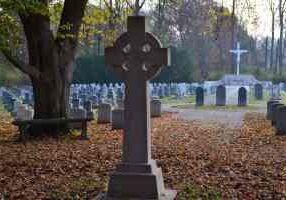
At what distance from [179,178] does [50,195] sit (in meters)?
1.98

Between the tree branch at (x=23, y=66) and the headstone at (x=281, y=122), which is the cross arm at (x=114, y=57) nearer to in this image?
the tree branch at (x=23, y=66)

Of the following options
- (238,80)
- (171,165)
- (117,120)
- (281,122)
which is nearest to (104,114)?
(117,120)

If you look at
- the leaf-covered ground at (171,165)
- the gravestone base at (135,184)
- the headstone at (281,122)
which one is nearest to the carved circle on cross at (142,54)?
the gravestone base at (135,184)

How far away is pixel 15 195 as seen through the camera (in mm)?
6652

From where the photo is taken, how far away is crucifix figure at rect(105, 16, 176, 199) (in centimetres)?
620

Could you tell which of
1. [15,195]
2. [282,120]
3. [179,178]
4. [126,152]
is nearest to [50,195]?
[15,195]

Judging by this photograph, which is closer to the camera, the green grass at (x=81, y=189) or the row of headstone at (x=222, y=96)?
the green grass at (x=81, y=189)

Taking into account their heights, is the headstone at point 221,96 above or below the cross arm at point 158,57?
below

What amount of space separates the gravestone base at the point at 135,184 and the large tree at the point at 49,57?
6937mm

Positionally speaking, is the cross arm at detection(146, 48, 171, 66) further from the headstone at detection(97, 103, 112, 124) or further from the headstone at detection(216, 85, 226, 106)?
the headstone at detection(216, 85, 226, 106)

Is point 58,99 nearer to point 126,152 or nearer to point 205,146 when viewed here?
point 205,146

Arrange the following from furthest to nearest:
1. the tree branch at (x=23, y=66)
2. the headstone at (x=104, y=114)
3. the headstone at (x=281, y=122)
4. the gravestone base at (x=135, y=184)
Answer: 1. the headstone at (x=104, y=114)
2. the headstone at (x=281, y=122)
3. the tree branch at (x=23, y=66)
4. the gravestone base at (x=135, y=184)

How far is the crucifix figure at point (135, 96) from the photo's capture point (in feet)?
20.3

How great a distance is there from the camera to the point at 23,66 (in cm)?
1252
